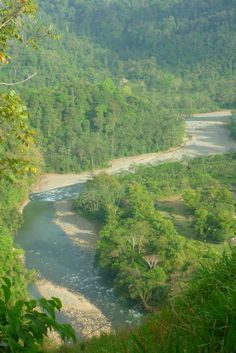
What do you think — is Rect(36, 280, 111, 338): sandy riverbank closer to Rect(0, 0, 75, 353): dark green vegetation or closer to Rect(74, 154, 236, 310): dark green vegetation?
Rect(74, 154, 236, 310): dark green vegetation

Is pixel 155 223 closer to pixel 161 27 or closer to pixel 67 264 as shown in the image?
pixel 67 264

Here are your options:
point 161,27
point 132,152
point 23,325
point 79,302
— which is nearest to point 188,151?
point 132,152

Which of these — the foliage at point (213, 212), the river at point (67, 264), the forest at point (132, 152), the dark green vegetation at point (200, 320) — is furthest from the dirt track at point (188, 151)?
the dark green vegetation at point (200, 320)

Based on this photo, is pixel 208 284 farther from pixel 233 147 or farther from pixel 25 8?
pixel 233 147

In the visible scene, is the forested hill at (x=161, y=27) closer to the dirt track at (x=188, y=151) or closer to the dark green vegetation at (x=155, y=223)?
the dirt track at (x=188, y=151)

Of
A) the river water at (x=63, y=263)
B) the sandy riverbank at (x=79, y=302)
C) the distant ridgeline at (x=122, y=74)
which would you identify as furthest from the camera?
the distant ridgeline at (x=122, y=74)
